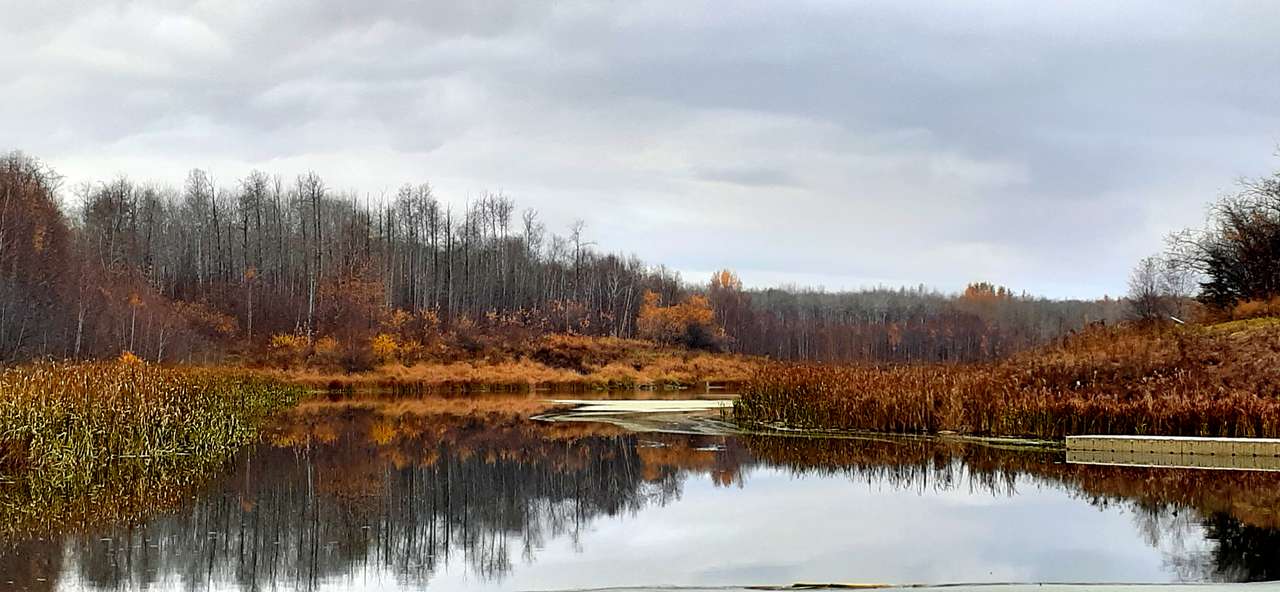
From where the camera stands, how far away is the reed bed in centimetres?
1197

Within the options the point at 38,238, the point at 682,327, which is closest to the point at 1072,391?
the point at 38,238

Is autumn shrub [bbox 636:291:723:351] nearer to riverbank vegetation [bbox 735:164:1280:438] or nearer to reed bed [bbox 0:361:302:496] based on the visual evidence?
riverbank vegetation [bbox 735:164:1280:438]

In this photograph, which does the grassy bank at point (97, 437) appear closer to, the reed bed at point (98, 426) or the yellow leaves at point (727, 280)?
the reed bed at point (98, 426)

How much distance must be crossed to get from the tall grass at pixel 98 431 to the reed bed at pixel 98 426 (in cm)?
1

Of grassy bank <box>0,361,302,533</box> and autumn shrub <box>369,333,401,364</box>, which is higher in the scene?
autumn shrub <box>369,333,401,364</box>

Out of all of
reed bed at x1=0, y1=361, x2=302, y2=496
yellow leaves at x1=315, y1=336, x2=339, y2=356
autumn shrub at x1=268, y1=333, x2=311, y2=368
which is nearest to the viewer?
reed bed at x1=0, y1=361, x2=302, y2=496

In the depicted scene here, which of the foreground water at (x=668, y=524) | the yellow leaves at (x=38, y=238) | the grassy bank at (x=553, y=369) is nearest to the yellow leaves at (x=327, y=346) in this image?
the grassy bank at (x=553, y=369)

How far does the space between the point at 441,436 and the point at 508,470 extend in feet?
18.0

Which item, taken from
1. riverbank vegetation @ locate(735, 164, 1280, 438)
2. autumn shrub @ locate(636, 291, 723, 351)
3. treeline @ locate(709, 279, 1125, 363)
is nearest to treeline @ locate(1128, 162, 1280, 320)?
riverbank vegetation @ locate(735, 164, 1280, 438)

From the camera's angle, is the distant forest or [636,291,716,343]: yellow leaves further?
[636,291,716,343]: yellow leaves

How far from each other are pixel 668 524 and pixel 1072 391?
973 cm

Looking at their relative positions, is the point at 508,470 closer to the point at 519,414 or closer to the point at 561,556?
the point at 561,556

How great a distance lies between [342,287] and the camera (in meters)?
59.8

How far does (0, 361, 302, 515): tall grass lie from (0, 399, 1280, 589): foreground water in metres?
1.01
